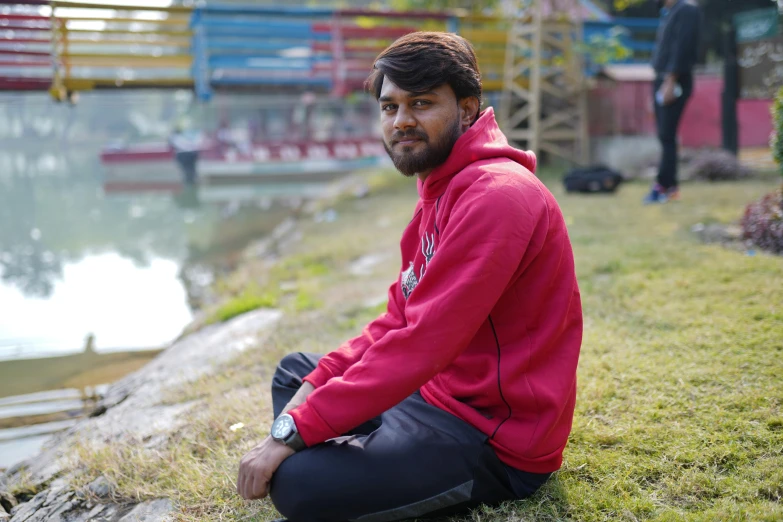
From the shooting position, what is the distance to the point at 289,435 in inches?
70.2

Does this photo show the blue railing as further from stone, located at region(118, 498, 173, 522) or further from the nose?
stone, located at region(118, 498, 173, 522)

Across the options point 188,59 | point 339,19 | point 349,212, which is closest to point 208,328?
point 349,212

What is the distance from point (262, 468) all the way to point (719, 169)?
26.8 feet

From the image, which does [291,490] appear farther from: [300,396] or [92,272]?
[92,272]

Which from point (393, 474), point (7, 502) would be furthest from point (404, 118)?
point (7, 502)

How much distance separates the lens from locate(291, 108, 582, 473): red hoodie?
1.72 m

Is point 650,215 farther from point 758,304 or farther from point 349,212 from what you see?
point 349,212

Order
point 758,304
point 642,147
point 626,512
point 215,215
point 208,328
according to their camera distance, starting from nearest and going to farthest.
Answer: point 626,512 → point 758,304 → point 208,328 → point 642,147 → point 215,215

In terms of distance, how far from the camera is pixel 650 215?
6.41 metres

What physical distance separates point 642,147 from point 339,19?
5795 millimetres

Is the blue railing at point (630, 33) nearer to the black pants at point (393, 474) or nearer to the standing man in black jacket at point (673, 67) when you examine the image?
the standing man in black jacket at point (673, 67)

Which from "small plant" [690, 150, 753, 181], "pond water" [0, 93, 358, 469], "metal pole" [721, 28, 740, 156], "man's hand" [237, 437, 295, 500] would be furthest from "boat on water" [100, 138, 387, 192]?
"man's hand" [237, 437, 295, 500]

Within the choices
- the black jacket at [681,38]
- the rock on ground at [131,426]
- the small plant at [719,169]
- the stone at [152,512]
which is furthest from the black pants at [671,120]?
the stone at [152,512]

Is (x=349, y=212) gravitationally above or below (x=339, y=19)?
below
